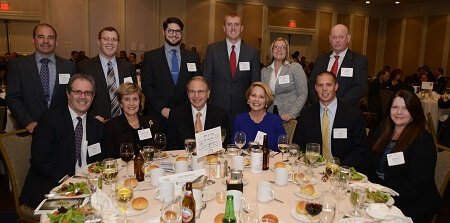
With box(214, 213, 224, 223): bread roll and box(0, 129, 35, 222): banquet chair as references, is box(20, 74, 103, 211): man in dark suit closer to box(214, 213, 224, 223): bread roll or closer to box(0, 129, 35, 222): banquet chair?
box(0, 129, 35, 222): banquet chair

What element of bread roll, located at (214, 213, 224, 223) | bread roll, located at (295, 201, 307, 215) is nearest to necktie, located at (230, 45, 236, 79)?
bread roll, located at (295, 201, 307, 215)

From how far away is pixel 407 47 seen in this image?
48.8ft

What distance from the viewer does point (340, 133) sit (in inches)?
127

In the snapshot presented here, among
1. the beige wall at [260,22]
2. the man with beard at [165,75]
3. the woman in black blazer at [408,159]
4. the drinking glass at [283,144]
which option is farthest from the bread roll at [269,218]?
the beige wall at [260,22]

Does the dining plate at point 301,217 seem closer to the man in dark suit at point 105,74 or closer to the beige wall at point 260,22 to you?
the man in dark suit at point 105,74

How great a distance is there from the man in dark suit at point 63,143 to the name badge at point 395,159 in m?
2.28

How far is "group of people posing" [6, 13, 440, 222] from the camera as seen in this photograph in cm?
275

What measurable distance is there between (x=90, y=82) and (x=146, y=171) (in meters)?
1.06

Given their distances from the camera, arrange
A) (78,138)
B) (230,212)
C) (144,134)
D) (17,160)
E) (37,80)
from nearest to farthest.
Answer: (230,212) < (17,160) < (78,138) < (144,134) < (37,80)

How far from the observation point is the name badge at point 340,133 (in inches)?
127

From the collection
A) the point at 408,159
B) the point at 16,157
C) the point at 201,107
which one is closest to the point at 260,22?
the point at 201,107

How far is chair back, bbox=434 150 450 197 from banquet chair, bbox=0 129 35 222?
3.02 metres

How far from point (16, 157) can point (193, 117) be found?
1485 mm

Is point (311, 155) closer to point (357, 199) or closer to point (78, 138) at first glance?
point (357, 199)
